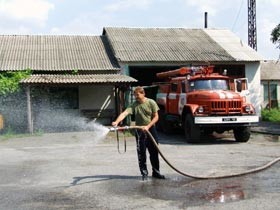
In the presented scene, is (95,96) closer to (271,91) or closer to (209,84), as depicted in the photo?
(209,84)

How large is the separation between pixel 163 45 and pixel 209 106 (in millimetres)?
13018

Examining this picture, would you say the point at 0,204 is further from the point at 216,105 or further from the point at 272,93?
the point at 272,93

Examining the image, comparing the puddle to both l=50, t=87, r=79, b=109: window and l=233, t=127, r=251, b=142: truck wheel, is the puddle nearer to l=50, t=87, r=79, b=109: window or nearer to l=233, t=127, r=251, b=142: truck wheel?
l=233, t=127, r=251, b=142: truck wheel

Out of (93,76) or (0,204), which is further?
(93,76)

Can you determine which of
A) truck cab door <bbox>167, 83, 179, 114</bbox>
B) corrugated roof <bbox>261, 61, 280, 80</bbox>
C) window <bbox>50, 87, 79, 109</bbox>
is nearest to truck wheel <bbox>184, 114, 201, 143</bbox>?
truck cab door <bbox>167, 83, 179, 114</bbox>

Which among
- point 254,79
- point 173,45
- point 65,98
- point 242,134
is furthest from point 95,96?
point 242,134

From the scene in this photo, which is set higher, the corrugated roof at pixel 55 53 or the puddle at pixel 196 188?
the corrugated roof at pixel 55 53

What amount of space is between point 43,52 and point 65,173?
1805 cm

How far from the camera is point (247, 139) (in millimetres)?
16672

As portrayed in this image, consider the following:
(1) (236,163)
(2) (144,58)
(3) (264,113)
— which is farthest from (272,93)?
(1) (236,163)

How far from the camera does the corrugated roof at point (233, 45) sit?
27.4 m

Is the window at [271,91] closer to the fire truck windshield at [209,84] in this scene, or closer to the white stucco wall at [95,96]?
the white stucco wall at [95,96]

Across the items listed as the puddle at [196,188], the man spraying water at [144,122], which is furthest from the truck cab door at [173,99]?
the man spraying water at [144,122]

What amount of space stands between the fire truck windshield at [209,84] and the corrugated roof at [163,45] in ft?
28.6
